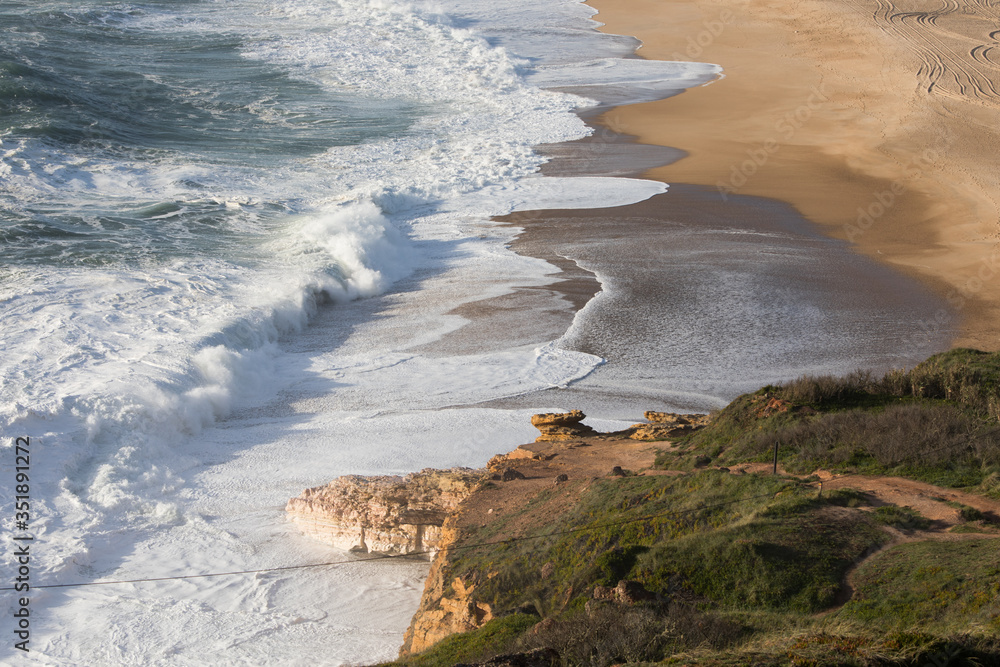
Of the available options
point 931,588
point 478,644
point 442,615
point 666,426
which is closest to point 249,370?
point 666,426

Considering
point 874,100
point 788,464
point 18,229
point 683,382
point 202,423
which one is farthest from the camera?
point 874,100

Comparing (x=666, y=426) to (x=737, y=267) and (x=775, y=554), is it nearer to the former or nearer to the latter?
(x=775, y=554)

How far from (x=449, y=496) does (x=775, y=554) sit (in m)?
3.80

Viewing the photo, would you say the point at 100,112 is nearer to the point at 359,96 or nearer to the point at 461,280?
the point at 359,96

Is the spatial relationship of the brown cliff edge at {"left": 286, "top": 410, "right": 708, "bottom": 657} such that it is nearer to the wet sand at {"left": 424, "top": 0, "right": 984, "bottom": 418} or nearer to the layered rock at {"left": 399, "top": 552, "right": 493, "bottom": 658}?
the layered rock at {"left": 399, "top": 552, "right": 493, "bottom": 658}

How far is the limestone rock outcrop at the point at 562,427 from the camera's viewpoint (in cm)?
1055

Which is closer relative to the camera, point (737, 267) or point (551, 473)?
point (551, 473)

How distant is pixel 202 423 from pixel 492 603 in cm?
644

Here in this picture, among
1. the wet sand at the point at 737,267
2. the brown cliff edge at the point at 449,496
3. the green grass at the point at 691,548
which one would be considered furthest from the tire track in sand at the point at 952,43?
the green grass at the point at 691,548

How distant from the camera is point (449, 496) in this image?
29.3ft

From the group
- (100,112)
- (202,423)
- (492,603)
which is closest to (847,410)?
(492,603)

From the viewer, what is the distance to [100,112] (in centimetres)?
2486

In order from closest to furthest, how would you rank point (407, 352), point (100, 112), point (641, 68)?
point (407, 352) → point (100, 112) → point (641, 68)

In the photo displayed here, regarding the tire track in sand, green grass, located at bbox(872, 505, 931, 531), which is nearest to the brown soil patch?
green grass, located at bbox(872, 505, 931, 531)
